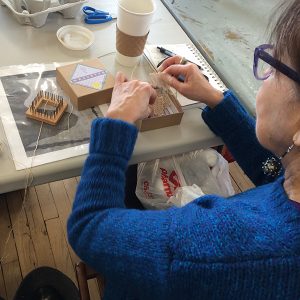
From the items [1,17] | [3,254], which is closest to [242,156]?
[1,17]

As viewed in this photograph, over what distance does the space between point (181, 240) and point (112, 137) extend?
24 centimetres

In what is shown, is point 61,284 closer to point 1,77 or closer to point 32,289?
point 32,289

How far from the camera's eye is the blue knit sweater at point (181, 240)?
0.58 meters

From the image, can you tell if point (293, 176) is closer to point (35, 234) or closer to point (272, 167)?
point (272, 167)

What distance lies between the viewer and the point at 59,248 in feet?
4.79

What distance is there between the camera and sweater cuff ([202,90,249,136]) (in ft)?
2.94

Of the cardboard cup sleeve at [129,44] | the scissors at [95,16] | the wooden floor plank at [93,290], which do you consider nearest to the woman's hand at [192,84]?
the cardboard cup sleeve at [129,44]

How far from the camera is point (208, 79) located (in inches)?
39.1

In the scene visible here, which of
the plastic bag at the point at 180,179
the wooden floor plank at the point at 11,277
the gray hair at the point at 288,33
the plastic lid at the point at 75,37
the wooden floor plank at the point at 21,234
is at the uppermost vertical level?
the gray hair at the point at 288,33

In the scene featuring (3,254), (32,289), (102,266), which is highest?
(102,266)

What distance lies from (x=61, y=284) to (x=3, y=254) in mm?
379

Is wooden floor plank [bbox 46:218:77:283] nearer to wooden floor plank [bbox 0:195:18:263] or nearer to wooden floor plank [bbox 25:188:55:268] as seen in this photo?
wooden floor plank [bbox 25:188:55:268]

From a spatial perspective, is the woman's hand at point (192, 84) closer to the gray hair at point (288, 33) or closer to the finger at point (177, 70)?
the finger at point (177, 70)

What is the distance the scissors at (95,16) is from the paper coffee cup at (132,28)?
161 millimetres
